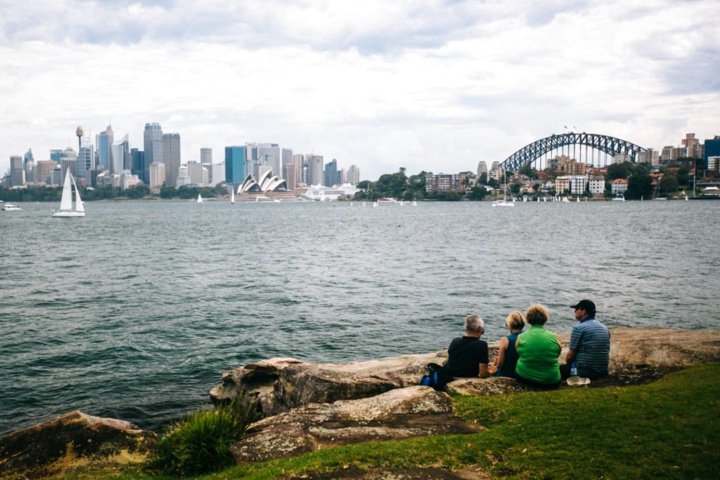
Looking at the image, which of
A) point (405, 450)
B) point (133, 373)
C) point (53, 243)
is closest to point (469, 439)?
point (405, 450)

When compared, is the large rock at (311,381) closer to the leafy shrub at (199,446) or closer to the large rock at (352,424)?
the large rock at (352,424)

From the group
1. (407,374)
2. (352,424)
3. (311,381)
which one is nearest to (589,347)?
(407,374)

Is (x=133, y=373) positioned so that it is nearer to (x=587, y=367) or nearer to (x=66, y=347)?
(x=66, y=347)

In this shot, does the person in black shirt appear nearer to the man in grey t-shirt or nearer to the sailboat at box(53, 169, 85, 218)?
the man in grey t-shirt

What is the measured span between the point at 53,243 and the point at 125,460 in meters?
56.5

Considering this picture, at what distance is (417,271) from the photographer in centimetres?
3497

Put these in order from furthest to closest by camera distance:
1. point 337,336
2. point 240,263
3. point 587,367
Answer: point 240,263, point 337,336, point 587,367

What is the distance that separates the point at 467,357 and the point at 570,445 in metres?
2.93

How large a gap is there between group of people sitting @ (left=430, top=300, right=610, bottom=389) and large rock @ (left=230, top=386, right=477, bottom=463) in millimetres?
1006

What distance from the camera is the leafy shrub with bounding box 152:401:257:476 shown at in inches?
265

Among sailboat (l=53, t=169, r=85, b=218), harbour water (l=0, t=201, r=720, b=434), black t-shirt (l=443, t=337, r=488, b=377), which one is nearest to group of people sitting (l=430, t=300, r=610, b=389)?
black t-shirt (l=443, t=337, r=488, b=377)

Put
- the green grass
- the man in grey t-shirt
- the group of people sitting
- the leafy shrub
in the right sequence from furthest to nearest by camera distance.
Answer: the man in grey t-shirt, the group of people sitting, the leafy shrub, the green grass

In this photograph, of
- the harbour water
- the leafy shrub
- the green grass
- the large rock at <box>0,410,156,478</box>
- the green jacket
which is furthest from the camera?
the harbour water

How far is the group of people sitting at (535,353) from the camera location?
8336 mm
